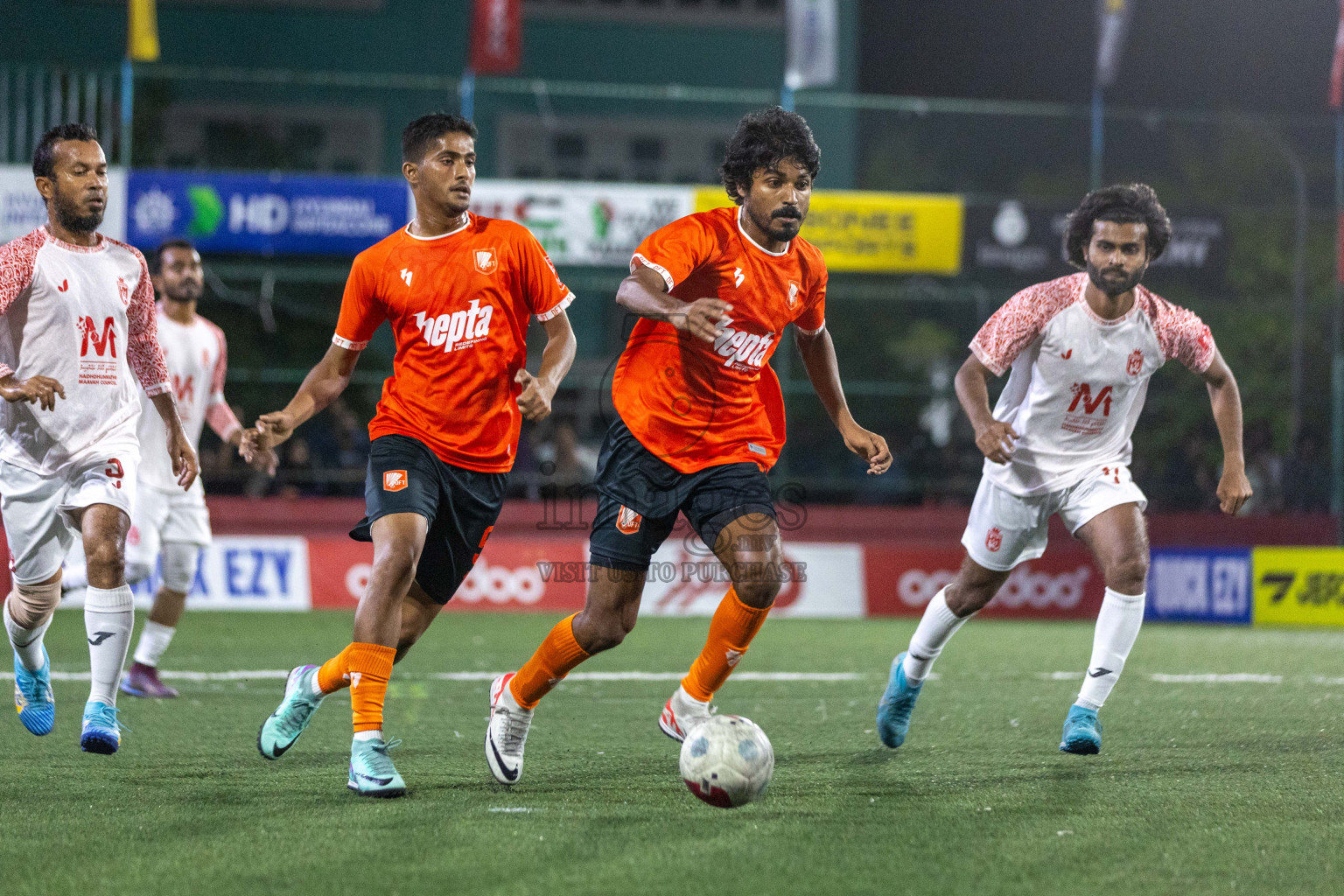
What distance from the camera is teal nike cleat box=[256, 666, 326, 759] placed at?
5.37 m

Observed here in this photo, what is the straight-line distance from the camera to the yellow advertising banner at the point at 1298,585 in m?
14.1

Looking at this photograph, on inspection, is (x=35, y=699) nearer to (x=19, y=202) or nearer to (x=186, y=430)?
(x=186, y=430)

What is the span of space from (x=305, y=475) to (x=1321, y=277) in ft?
57.8

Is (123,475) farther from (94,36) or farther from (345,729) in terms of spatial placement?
(94,36)

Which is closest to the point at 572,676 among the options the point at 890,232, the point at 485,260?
the point at 485,260

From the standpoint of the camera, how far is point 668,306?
506cm

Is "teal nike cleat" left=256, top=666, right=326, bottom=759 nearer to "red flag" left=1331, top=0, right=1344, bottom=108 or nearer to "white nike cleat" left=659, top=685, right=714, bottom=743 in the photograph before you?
"white nike cleat" left=659, top=685, right=714, bottom=743

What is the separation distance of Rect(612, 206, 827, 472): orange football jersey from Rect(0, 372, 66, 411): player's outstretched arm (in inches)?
Answer: 83.9

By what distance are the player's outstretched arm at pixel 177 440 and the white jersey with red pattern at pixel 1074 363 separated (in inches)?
136

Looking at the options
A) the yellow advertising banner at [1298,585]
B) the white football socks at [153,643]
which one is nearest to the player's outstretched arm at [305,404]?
the white football socks at [153,643]

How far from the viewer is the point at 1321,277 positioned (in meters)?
24.5

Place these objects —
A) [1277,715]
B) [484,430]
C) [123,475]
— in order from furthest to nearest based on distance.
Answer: [1277,715] < [123,475] < [484,430]

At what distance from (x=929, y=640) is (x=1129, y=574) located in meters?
0.90

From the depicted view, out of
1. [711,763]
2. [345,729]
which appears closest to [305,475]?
[345,729]
